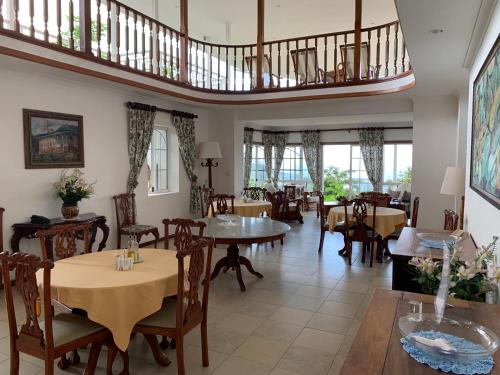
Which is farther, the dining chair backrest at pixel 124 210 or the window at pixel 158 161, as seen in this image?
the window at pixel 158 161

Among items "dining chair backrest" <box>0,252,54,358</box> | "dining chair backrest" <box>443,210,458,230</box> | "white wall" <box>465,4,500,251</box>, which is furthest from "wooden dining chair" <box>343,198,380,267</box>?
Answer: "dining chair backrest" <box>0,252,54,358</box>

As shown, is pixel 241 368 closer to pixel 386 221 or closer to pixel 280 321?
pixel 280 321

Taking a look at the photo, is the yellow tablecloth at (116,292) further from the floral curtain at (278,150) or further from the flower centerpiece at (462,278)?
the floral curtain at (278,150)

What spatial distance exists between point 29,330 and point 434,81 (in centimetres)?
519

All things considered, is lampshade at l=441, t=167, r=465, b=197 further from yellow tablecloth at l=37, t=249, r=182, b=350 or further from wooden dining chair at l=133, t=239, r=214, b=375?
yellow tablecloth at l=37, t=249, r=182, b=350

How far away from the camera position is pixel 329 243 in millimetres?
6898

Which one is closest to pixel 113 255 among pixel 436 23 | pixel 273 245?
pixel 436 23

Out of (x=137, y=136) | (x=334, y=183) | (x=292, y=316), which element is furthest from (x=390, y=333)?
(x=334, y=183)

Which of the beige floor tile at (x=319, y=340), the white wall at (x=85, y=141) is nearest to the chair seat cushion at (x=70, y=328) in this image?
A: the beige floor tile at (x=319, y=340)

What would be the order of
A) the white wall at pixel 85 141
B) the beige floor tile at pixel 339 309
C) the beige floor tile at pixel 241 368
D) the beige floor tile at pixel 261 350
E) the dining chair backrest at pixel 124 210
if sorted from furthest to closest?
the dining chair backrest at pixel 124 210
the white wall at pixel 85 141
the beige floor tile at pixel 339 309
the beige floor tile at pixel 261 350
the beige floor tile at pixel 241 368

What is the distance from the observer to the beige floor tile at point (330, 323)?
336 cm

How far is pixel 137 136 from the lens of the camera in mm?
6273

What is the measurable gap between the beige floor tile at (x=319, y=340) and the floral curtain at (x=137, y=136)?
157 inches

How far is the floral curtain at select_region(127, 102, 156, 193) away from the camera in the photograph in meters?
6.18
